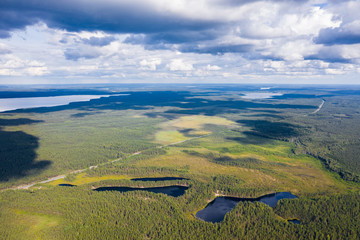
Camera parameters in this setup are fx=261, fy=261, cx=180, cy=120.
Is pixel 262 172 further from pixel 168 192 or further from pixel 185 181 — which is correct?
pixel 168 192

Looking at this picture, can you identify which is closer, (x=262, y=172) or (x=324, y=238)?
(x=324, y=238)

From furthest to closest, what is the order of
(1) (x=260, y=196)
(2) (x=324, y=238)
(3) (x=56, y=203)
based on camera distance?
A: (1) (x=260, y=196)
(3) (x=56, y=203)
(2) (x=324, y=238)

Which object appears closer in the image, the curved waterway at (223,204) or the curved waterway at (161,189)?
the curved waterway at (223,204)

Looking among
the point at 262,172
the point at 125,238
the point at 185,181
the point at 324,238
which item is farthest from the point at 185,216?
the point at 262,172

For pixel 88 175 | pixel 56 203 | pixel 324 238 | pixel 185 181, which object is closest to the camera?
pixel 324 238

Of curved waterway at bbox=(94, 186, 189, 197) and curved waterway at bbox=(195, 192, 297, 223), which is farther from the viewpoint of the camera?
curved waterway at bbox=(94, 186, 189, 197)

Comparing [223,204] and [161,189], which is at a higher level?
[161,189]

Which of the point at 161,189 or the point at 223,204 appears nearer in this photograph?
the point at 223,204
